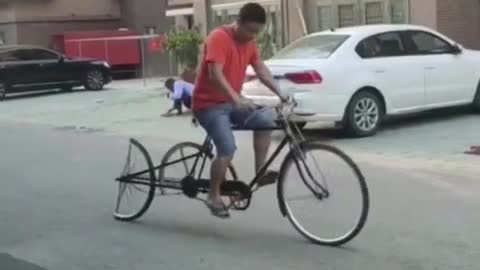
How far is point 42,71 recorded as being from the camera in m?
26.2

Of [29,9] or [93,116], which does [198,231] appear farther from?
[29,9]

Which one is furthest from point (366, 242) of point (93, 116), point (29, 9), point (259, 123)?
point (29, 9)

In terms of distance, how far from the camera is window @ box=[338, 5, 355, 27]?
69.3 feet

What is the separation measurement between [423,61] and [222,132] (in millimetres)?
7411

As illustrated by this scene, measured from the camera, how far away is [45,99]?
24938mm

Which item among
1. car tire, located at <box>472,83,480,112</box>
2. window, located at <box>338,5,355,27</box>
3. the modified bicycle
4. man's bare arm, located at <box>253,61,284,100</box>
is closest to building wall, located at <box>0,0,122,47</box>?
window, located at <box>338,5,355,27</box>

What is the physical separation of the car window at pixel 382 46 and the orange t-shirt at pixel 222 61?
21.3ft

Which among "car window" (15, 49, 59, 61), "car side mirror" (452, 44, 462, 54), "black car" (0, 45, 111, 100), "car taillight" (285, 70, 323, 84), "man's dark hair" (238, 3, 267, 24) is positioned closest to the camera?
"man's dark hair" (238, 3, 267, 24)

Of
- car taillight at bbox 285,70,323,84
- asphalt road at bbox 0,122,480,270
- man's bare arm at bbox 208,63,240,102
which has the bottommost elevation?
asphalt road at bbox 0,122,480,270

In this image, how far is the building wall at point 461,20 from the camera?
18703mm

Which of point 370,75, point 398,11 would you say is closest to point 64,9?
point 398,11

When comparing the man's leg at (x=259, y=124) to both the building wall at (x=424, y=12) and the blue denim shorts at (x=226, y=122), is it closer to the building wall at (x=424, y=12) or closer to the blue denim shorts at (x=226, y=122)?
the blue denim shorts at (x=226, y=122)

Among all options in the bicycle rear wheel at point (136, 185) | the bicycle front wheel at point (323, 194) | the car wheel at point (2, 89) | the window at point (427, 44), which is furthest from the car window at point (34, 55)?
the bicycle front wheel at point (323, 194)

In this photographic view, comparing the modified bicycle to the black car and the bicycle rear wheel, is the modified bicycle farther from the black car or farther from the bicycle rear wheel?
the black car
